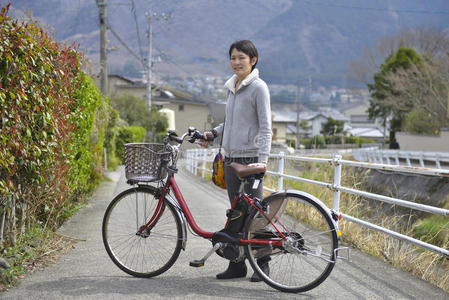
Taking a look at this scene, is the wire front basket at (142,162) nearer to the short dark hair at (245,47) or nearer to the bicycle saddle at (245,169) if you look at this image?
the bicycle saddle at (245,169)

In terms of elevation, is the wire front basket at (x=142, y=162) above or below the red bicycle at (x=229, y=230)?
above

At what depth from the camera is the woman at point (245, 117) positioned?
3725 mm

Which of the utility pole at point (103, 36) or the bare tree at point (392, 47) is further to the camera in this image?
the bare tree at point (392, 47)

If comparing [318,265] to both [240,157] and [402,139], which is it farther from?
[402,139]

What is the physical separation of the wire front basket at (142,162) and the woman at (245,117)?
23.6 inches

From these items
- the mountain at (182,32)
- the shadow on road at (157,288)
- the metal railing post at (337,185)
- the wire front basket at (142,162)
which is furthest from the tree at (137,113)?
the wire front basket at (142,162)

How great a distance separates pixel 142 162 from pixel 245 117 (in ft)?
2.93

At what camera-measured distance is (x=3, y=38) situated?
11.4 ft

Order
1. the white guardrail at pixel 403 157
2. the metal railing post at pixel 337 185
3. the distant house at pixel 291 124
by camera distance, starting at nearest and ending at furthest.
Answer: the metal railing post at pixel 337 185
the white guardrail at pixel 403 157
the distant house at pixel 291 124

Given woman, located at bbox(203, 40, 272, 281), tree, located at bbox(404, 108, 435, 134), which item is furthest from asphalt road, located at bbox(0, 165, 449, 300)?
tree, located at bbox(404, 108, 435, 134)

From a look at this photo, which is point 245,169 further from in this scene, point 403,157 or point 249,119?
point 403,157

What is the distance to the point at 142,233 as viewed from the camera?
4031 millimetres

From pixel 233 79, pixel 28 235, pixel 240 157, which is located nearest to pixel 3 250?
pixel 28 235

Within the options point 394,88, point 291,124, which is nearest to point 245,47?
point 394,88
